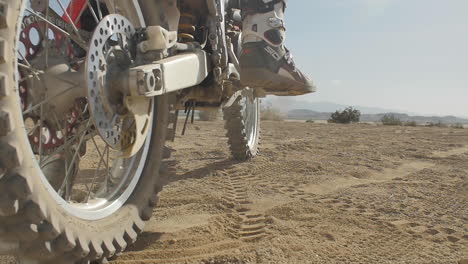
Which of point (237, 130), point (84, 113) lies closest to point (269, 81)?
point (84, 113)

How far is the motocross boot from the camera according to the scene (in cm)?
237

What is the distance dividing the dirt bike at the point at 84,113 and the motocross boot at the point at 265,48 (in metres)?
0.23

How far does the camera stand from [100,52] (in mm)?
1424

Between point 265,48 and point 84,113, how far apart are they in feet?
3.75

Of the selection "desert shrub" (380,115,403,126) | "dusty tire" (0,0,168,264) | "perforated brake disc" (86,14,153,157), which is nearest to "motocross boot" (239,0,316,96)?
"perforated brake disc" (86,14,153,157)

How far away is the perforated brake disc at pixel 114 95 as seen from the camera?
4.60ft

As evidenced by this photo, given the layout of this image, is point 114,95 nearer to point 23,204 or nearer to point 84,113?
point 84,113

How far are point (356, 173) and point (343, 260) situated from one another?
192 cm

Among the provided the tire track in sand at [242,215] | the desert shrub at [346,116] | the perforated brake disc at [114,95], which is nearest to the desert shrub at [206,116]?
the desert shrub at [346,116]

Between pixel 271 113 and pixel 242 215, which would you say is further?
pixel 271 113

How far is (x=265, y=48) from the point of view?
2410 millimetres

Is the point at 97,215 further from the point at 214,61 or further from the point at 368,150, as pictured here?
the point at 368,150

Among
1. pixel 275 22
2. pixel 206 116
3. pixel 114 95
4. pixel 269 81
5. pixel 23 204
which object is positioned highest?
pixel 275 22

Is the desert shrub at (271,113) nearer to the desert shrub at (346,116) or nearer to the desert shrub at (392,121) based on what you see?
the desert shrub at (346,116)
